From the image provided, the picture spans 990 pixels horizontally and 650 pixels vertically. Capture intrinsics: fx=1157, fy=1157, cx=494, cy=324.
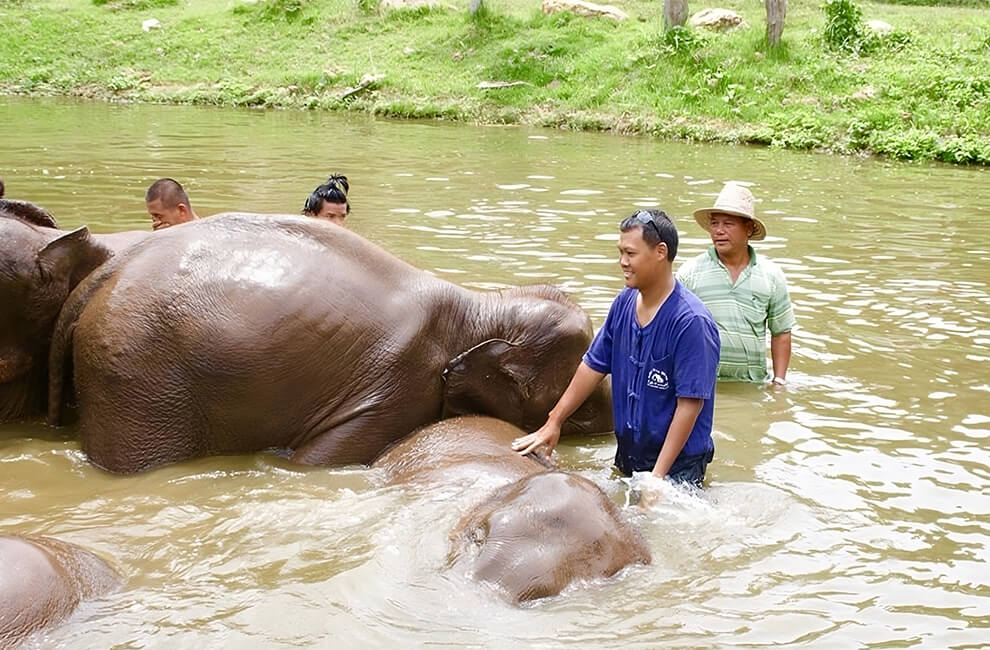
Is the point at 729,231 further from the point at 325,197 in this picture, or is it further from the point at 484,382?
the point at 325,197

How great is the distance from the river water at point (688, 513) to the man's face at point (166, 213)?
1.84 m

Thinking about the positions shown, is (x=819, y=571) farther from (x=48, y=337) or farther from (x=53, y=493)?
(x=48, y=337)

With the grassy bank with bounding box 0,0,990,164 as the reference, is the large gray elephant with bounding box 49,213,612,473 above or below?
below

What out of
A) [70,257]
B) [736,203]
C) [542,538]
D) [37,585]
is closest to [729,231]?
[736,203]

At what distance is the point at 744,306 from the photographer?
6008 millimetres

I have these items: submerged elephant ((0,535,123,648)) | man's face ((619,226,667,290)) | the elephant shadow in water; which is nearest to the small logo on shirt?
man's face ((619,226,667,290))

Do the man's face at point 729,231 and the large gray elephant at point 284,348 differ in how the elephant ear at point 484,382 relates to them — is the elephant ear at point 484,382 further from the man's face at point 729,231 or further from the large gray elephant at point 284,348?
the man's face at point 729,231

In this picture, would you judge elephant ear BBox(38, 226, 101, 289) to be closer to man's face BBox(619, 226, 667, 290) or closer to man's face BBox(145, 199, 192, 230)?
man's face BBox(145, 199, 192, 230)

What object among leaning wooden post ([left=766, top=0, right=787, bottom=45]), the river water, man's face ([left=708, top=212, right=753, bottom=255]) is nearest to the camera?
the river water

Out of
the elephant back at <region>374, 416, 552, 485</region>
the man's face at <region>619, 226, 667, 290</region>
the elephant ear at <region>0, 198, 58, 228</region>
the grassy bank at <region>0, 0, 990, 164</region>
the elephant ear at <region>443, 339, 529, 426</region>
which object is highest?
the grassy bank at <region>0, 0, 990, 164</region>

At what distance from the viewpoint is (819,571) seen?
12.7ft

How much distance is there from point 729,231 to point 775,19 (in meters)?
14.6

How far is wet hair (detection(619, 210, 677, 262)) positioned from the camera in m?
4.20

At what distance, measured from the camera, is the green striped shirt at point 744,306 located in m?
6.01
